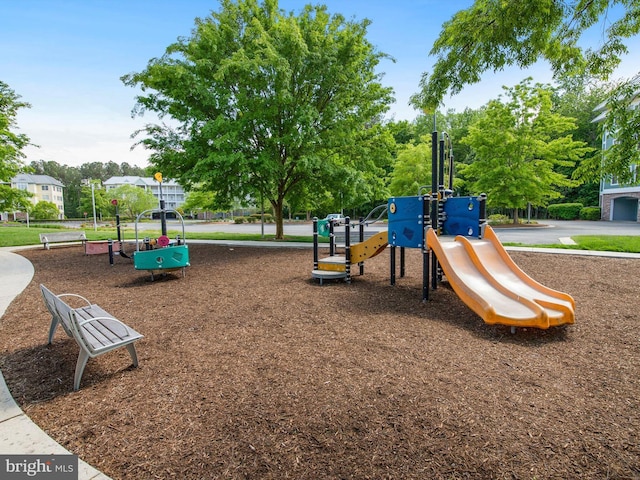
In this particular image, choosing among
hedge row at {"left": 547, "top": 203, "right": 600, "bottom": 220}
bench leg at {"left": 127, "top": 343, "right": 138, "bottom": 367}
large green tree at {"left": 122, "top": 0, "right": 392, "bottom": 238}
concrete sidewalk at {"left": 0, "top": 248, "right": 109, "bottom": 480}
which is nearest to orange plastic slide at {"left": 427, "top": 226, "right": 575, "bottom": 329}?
bench leg at {"left": 127, "top": 343, "right": 138, "bottom": 367}

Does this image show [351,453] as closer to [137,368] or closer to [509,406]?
[509,406]

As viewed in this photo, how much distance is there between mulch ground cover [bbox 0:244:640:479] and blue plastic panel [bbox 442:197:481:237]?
1.71 m

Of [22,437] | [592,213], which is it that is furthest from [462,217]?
[592,213]

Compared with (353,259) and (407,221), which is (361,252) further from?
(407,221)

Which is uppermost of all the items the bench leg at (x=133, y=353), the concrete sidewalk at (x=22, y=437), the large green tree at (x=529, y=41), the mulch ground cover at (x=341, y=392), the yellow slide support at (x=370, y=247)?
the large green tree at (x=529, y=41)

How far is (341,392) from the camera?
3227 millimetres

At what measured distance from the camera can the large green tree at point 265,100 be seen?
1345 centimetres

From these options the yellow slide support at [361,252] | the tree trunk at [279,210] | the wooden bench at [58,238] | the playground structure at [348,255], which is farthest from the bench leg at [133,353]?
the wooden bench at [58,238]

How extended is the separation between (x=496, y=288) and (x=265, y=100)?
11849 millimetres

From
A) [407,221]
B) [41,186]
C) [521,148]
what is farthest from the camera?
[41,186]

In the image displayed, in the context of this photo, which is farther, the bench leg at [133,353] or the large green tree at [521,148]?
the large green tree at [521,148]

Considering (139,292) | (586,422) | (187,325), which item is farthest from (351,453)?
(139,292)

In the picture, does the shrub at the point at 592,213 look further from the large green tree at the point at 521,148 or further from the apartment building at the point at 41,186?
the apartment building at the point at 41,186

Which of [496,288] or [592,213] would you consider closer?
[496,288]
